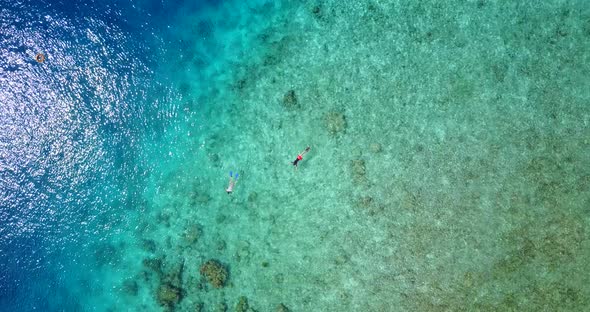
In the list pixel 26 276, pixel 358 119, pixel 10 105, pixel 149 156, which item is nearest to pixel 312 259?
pixel 358 119

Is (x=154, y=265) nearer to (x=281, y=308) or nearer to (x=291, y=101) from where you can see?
(x=281, y=308)

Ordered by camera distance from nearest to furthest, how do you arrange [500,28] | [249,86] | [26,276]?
[500,28] → [249,86] → [26,276]

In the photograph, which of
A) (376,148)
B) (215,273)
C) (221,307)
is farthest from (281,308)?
(376,148)

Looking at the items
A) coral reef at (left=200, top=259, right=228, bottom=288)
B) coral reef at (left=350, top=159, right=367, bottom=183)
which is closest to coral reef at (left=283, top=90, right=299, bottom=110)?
coral reef at (left=350, top=159, right=367, bottom=183)

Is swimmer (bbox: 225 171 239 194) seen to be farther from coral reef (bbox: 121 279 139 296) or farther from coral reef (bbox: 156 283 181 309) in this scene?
coral reef (bbox: 121 279 139 296)

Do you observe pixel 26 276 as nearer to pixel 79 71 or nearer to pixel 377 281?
pixel 79 71

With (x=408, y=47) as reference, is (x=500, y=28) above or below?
below

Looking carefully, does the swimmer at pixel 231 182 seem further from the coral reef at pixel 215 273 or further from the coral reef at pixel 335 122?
the coral reef at pixel 335 122
